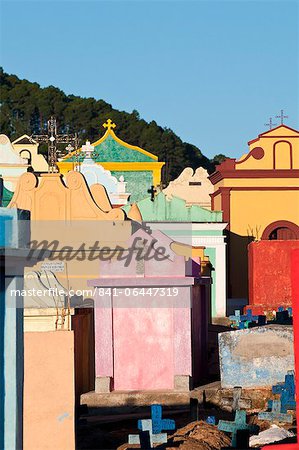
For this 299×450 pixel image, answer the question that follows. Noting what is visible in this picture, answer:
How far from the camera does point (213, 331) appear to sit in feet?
97.0

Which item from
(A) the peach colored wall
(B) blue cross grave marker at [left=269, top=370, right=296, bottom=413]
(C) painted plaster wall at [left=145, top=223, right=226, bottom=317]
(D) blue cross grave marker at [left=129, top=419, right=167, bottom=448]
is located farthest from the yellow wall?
(A) the peach colored wall

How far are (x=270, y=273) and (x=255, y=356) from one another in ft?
47.4

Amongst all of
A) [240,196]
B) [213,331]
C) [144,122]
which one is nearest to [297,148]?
[240,196]

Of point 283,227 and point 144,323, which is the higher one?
point 283,227

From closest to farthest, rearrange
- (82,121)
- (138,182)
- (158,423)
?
(158,423)
(138,182)
(82,121)

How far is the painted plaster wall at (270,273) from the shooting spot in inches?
1389

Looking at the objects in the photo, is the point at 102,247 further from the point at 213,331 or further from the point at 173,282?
the point at 213,331

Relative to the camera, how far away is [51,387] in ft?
41.4

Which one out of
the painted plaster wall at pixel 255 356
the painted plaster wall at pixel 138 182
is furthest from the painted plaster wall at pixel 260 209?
the painted plaster wall at pixel 255 356

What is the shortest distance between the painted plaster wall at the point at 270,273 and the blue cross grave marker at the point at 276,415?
17148 millimetres

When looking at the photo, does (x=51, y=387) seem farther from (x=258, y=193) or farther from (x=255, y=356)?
(x=258, y=193)

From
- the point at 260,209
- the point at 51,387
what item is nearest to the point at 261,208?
the point at 260,209

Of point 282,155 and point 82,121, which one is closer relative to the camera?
point 282,155

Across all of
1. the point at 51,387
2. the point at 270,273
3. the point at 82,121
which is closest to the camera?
the point at 51,387
